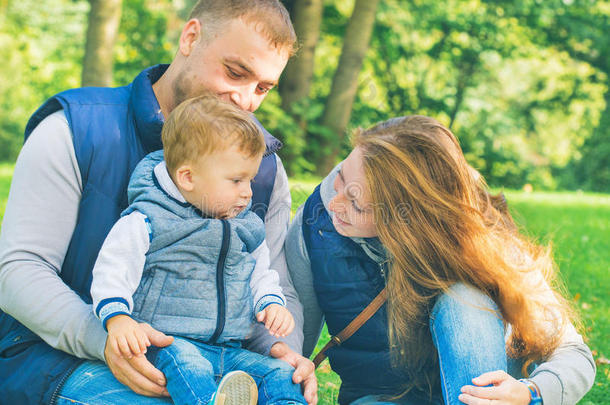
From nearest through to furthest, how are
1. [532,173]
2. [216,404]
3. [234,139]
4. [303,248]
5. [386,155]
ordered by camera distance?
[216,404]
[234,139]
[386,155]
[303,248]
[532,173]

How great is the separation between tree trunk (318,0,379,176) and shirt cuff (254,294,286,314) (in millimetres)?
8076

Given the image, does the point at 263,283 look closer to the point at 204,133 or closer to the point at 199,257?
the point at 199,257

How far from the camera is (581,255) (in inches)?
234

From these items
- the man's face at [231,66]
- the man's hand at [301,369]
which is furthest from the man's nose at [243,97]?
the man's hand at [301,369]

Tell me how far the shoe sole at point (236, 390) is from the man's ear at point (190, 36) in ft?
4.72

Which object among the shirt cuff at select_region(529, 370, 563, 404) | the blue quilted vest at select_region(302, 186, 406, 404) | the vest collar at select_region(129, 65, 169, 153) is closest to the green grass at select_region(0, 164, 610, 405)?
the blue quilted vest at select_region(302, 186, 406, 404)

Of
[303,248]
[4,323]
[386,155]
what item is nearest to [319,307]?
[303,248]

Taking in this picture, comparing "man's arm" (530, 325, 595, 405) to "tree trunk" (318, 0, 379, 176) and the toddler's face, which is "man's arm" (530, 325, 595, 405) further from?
"tree trunk" (318, 0, 379, 176)

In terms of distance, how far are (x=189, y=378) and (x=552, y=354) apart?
1331 mm

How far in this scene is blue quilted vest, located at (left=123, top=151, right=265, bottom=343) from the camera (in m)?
2.19

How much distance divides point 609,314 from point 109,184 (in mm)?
3720

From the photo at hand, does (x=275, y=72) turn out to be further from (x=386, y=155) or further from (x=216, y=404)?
(x=216, y=404)

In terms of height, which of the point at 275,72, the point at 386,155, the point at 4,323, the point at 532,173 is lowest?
the point at 532,173

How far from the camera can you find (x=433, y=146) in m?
2.39
